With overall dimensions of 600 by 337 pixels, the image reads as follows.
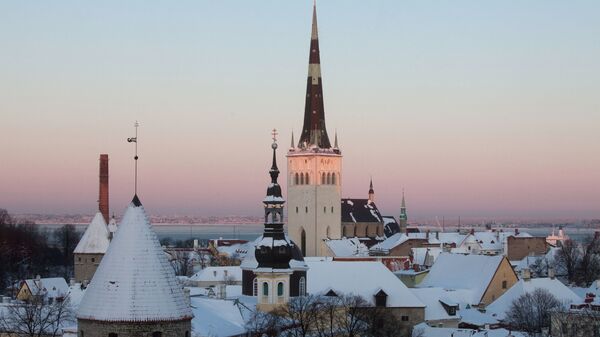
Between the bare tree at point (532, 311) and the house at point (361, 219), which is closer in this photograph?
the bare tree at point (532, 311)

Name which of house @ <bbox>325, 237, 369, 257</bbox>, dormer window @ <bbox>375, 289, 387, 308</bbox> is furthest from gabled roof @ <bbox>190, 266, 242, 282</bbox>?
house @ <bbox>325, 237, 369, 257</bbox>

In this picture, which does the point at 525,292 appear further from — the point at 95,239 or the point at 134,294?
the point at 134,294

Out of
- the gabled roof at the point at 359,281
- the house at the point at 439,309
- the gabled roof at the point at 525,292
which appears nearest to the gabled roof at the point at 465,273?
the gabled roof at the point at 525,292

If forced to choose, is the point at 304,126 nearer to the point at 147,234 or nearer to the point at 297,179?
the point at 297,179

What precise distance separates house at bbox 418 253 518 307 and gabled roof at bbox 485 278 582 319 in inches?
159

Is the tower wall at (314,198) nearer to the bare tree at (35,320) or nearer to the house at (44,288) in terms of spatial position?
the house at (44,288)

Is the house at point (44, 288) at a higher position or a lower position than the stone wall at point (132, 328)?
lower

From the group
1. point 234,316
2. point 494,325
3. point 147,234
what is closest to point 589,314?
point 494,325

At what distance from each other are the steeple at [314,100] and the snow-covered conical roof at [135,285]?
87425mm

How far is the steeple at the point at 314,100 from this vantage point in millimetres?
116688

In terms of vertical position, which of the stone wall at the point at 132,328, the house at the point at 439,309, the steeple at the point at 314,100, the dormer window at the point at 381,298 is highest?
the steeple at the point at 314,100

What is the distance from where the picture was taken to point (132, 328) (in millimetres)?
28844

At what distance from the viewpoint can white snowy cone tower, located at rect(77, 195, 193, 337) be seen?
28.9 meters

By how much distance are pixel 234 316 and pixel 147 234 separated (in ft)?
69.7
